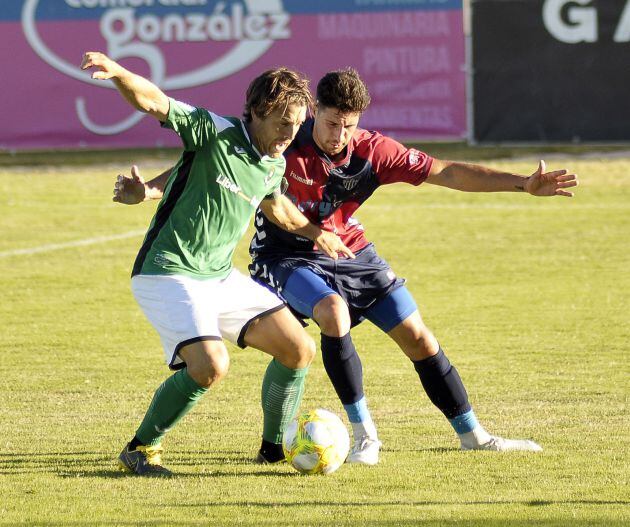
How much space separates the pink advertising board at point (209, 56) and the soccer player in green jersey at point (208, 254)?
18.1 meters

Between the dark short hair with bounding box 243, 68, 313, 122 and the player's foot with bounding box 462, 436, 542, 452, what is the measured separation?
→ 2036 millimetres

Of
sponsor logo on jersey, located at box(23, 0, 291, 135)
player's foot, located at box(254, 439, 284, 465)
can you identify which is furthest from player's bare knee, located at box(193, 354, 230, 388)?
sponsor logo on jersey, located at box(23, 0, 291, 135)

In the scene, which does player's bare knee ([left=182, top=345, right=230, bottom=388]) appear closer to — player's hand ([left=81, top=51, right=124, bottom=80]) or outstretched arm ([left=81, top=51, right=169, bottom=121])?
→ outstretched arm ([left=81, top=51, right=169, bottom=121])

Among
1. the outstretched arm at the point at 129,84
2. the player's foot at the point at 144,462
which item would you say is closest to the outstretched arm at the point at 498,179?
the outstretched arm at the point at 129,84

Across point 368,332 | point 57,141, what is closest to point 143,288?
point 368,332

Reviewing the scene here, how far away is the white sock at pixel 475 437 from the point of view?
6.84 m

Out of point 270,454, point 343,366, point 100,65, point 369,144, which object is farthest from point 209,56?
point 100,65

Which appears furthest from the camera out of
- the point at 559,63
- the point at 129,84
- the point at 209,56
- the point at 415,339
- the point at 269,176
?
the point at 209,56

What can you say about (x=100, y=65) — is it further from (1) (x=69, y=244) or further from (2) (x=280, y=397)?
(1) (x=69, y=244)

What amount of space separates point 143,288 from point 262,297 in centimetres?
60

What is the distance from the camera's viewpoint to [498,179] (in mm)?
6949

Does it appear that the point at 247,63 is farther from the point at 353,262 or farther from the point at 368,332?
the point at 353,262

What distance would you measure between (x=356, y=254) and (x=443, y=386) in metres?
0.90

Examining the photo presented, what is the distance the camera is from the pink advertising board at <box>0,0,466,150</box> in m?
24.1
